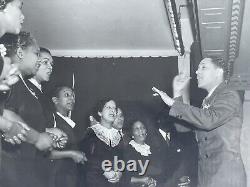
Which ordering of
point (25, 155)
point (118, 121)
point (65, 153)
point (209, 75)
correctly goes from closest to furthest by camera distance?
point (25, 155) → point (209, 75) → point (65, 153) → point (118, 121)

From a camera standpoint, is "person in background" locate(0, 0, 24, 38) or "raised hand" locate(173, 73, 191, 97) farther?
"raised hand" locate(173, 73, 191, 97)

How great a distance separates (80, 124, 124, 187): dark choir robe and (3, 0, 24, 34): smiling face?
931 mm

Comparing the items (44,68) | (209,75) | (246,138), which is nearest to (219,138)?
(209,75)

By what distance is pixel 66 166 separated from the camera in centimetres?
221

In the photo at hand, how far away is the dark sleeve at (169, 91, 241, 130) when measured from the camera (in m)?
1.83

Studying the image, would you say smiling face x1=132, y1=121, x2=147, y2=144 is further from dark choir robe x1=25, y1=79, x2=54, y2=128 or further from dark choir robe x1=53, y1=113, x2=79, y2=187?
dark choir robe x1=25, y1=79, x2=54, y2=128

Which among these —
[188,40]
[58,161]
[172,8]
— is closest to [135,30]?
[188,40]

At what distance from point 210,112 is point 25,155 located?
38.2 inches

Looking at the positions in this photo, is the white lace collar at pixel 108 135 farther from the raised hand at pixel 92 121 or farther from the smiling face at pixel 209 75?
the smiling face at pixel 209 75

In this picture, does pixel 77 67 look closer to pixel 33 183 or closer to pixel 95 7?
pixel 95 7

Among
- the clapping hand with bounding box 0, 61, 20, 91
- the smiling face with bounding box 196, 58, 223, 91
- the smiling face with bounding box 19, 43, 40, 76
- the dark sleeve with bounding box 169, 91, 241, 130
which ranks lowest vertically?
the dark sleeve with bounding box 169, 91, 241, 130

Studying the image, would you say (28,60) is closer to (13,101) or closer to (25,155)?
(13,101)

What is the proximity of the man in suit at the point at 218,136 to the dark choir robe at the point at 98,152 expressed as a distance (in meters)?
0.59

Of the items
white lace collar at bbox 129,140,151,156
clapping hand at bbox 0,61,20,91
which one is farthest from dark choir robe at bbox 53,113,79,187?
clapping hand at bbox 0,61,20,91
